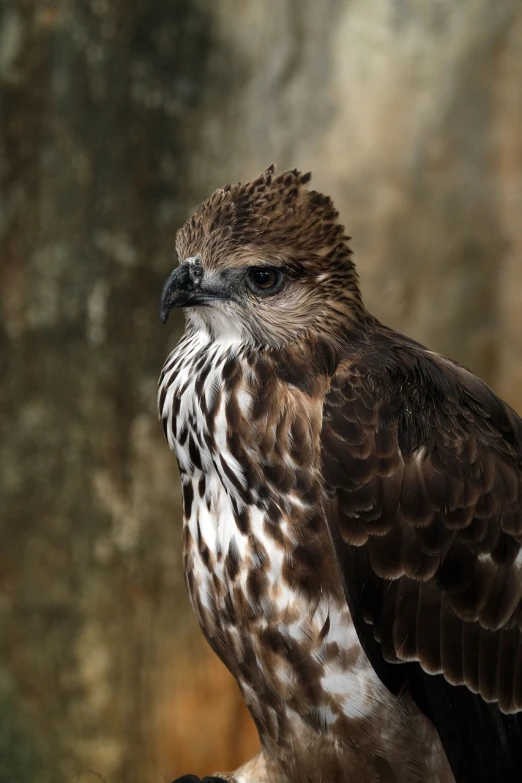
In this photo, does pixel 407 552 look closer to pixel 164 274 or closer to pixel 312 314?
pixel 312 314

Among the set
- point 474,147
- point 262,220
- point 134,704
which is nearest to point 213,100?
point 474,147

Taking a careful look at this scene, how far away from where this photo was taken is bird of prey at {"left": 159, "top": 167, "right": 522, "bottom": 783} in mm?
2408

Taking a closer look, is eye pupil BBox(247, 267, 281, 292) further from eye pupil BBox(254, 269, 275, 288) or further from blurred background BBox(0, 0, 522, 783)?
blurred background BBox(0, 0, 522, 783)

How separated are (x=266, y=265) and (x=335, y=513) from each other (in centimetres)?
66

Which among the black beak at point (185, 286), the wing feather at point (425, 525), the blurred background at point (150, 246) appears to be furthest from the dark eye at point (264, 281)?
the blurred background at point (150, 246)

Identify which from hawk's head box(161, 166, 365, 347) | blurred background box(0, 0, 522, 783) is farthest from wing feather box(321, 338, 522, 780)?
blurred background box(0, 0, 522, 783)

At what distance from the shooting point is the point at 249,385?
2.51m

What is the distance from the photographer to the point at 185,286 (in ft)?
8.39

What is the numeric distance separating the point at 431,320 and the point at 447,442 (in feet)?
6.92

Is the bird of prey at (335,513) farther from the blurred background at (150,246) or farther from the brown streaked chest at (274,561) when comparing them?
the blurred background at (150,246)

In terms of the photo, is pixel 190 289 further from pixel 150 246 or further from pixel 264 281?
pixel 150 246

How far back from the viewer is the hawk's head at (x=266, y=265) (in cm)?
250

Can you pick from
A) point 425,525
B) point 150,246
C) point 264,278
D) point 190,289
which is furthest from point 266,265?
point 150,246

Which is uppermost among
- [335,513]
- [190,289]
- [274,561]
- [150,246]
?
[150,246]
